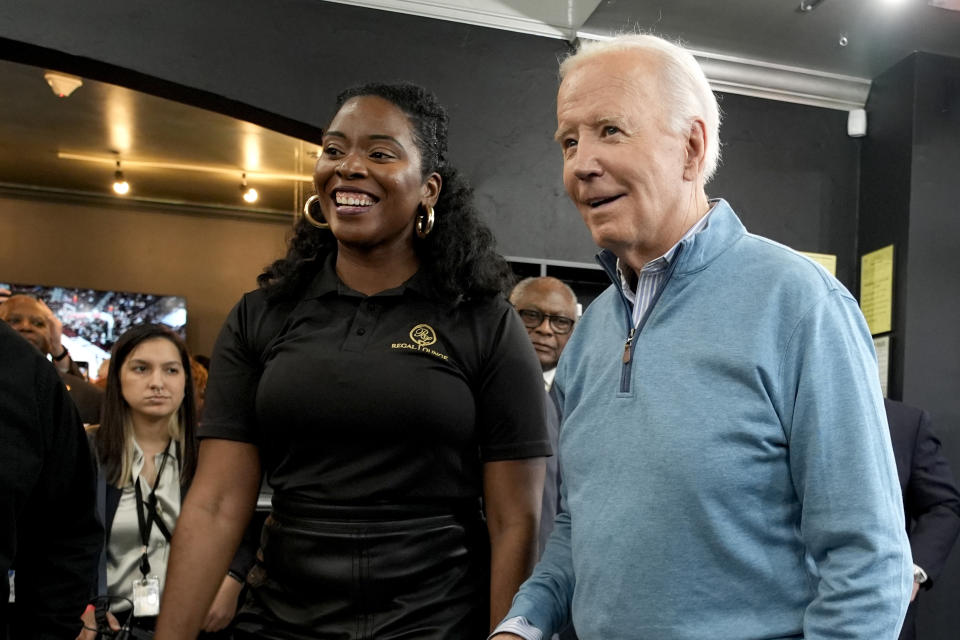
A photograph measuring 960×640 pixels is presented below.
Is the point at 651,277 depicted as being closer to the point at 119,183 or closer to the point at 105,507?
the point at 105,507

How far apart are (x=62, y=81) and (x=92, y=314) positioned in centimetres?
350

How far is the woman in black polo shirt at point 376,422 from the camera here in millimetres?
1531

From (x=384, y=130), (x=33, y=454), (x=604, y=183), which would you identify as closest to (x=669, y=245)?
(x=604, y=183)

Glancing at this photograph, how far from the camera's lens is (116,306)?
371 inches

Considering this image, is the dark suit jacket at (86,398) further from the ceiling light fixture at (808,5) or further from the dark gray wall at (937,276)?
the dark gray wall at (937,276)

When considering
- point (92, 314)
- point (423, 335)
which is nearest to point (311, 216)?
point (423, 335)

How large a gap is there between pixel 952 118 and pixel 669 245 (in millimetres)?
3831

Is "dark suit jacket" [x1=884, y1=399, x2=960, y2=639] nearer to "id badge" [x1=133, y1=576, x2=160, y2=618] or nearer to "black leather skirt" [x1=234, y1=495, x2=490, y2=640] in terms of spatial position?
"black leather skirt" [x1=234, y1=495, x2=490, y2=640]

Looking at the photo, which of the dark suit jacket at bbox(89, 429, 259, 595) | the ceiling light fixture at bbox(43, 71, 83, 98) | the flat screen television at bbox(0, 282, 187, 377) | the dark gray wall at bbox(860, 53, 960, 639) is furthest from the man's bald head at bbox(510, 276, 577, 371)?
the flat screen television at bbox(0, 282, 187, 377)

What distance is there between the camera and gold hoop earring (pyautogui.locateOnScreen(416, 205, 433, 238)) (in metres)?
1.73

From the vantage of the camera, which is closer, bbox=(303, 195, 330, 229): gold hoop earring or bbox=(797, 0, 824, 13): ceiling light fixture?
bbox=(303, 195, 330, 229): gold hoop earring

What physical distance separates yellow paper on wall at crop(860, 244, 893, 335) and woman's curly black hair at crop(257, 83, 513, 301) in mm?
3186

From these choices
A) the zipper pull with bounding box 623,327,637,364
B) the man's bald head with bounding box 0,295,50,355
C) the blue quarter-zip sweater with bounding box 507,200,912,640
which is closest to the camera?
the blue quarter-zip sweater with bounding box 507,200,912,640

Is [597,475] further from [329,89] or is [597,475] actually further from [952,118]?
[952,118]
